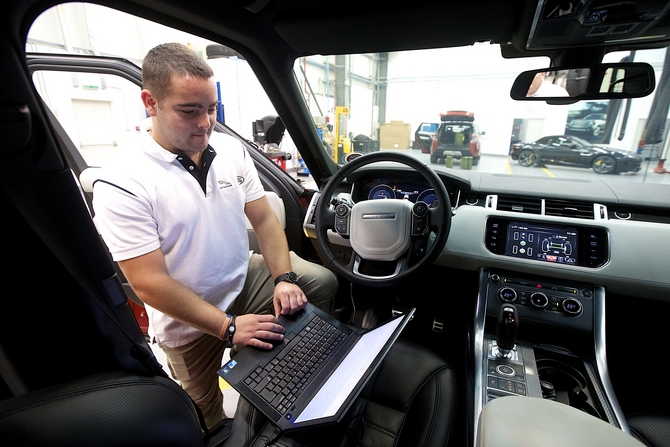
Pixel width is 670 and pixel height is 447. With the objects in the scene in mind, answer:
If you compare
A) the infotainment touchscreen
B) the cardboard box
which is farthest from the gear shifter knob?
the cardboard box

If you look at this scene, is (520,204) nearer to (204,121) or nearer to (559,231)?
(559,231)

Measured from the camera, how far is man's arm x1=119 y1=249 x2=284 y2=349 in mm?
1068

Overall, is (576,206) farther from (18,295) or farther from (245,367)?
(18,295)

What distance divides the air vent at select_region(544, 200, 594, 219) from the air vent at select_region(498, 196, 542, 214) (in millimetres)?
36

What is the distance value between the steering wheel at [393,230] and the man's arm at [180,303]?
48 centimetres

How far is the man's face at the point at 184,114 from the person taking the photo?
108 cm

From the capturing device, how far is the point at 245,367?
103cm

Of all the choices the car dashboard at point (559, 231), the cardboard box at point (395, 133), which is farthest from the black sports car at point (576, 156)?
the car dashboard at point (559, 231)

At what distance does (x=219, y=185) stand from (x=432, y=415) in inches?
44.8

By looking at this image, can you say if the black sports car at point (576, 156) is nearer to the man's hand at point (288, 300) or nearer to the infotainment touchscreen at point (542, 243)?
the infotainment touchscreen at point (542, 243)

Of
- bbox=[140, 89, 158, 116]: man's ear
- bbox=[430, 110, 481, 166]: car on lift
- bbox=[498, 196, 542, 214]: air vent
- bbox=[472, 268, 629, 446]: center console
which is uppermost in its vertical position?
bbox=[140, 89, 158, 116]: man's ear

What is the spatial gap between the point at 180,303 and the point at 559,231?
156cm

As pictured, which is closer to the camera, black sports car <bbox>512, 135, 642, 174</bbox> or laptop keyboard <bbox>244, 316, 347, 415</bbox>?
laptop keyboard <bbox>244, 316, 347, 415</bbox>

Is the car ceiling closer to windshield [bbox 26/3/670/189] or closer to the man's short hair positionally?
the man's short hair
